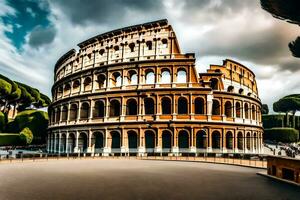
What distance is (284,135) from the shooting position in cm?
3947

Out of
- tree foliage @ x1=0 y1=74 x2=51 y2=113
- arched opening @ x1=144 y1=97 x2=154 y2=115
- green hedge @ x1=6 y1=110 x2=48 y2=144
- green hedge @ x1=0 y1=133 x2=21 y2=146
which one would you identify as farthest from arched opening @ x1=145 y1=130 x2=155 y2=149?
tree foliage @ x1=0 y1=74 x2=51 y2=113

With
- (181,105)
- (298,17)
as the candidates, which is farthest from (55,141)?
(298,17)

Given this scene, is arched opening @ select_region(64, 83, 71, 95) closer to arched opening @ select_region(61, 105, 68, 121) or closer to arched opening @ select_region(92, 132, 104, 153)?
arched opening @ select_region(61, 105, 68, 121)

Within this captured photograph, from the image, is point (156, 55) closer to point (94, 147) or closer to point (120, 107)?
point (120, 107)

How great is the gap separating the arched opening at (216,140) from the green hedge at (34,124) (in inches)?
1078

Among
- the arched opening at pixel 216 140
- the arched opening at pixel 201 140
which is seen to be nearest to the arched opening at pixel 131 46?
the arched opening at pixel 201 140

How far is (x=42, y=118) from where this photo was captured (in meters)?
40.4

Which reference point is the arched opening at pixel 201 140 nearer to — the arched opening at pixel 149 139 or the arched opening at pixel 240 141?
the arched opening at pixel 149 139

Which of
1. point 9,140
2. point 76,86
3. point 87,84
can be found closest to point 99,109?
point 87,84

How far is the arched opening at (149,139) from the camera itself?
2684 cm

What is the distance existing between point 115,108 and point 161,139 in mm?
7319

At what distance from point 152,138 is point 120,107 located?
16.9 feet

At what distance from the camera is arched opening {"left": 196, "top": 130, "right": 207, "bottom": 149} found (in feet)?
86.7

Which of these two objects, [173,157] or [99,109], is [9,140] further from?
[173,157]
